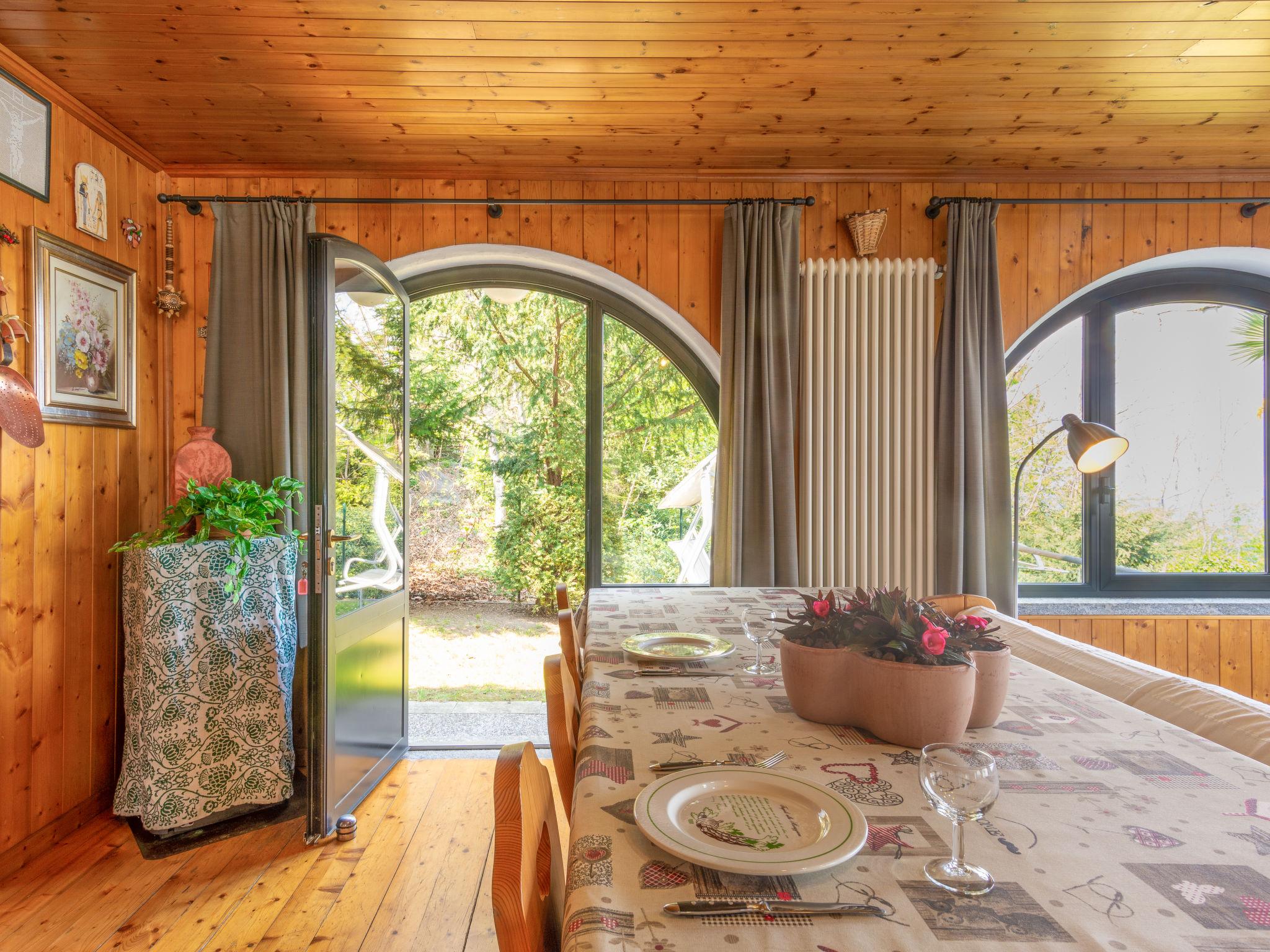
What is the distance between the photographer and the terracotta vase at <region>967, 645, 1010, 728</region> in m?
1.15

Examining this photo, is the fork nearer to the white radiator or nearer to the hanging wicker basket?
the white radiator

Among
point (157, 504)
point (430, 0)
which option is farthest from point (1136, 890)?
point (157, 504)

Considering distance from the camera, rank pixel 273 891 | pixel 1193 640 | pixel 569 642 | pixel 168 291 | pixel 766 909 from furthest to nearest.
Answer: pixel 1193 640 < pixel 168 291 < pixel 273 891 < pixel 569 642 < pixel 766 909

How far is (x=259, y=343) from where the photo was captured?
2936 millimetres

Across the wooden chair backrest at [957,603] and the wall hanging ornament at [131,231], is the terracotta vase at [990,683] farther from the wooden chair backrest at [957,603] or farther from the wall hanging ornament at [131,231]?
the wall hanging ornament at [131,231]

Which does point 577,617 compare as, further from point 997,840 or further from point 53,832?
point 53,832

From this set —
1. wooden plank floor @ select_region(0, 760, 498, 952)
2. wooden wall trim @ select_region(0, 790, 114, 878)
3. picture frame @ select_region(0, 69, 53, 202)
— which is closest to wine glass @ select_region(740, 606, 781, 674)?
wooden plank floor @ select_region(0, 760, 498, 952)

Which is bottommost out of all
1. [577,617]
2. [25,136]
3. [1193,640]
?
[1193,640]

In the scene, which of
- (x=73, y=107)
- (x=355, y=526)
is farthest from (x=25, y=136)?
(x=355, y=526)

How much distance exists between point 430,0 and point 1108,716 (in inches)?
91.5

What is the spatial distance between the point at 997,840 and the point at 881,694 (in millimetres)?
296

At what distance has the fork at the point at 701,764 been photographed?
1021 millimetres

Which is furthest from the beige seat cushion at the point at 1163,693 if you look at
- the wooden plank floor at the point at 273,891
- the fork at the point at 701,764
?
the wooden plank floor at the point at 273,891

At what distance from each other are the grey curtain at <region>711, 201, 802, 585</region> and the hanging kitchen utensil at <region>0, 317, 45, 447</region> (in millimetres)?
2396
